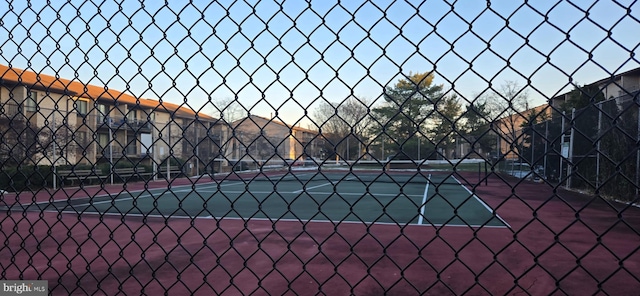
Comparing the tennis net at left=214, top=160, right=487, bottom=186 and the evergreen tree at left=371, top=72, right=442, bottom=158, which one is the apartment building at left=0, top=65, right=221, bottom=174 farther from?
the evergreen tree at left=371, top=72, right=442, bottom=158

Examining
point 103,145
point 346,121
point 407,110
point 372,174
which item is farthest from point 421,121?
point 103,145

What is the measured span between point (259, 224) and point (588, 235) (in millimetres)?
5186

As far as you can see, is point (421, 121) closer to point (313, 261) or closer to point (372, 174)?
point (313, 261)

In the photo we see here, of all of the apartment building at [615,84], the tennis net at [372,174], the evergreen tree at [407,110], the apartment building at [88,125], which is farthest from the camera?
the apartment building at [88,125]

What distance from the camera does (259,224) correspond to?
7680 millimetres

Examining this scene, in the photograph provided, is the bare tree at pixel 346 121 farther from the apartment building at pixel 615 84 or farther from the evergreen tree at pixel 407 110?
the apartment building at pixel 615 84

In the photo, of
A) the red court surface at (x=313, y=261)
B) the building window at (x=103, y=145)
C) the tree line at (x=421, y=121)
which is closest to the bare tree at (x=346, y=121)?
the tree line at (x=421, y=121)

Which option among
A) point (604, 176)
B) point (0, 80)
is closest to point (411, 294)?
point (0, 80)

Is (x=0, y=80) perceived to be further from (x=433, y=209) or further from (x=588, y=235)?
(x=433, y=209)

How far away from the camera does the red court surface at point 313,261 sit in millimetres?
3098

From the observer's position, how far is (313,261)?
16.1ft

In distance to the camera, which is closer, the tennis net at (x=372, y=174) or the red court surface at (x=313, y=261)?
the tennis net at (x=372, y=174)

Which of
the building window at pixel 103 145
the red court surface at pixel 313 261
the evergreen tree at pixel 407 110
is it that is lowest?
the red court surface at pixel 313 261

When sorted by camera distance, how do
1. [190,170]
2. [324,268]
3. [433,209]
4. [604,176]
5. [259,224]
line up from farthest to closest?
[190,170]
[604,176]
[433,209]
[259,224]
[324,268]
